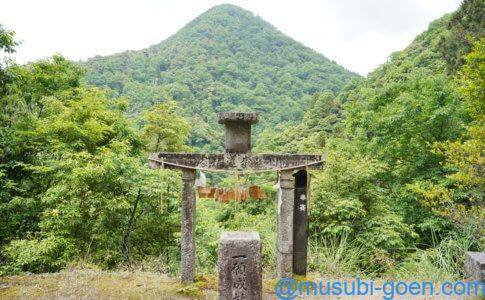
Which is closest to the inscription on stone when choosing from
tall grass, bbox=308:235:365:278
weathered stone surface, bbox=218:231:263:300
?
weathered stone surface, bbox=218:231:263:300

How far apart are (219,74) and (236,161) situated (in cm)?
5712

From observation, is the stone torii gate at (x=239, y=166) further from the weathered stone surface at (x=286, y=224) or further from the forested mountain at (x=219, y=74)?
the forested mountain at (x=219, y=74)

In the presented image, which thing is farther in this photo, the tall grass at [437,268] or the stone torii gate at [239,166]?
the tall grass at [437,268]

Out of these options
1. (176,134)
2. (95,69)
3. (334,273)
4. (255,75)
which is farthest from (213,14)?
(334,273)

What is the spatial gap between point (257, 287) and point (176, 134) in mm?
14342

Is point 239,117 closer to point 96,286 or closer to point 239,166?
point 239,166

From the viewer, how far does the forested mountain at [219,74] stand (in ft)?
143

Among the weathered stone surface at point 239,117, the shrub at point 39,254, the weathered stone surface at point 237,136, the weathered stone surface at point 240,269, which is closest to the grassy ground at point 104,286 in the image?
the weathered stone surface at point 240,269

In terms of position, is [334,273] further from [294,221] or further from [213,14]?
[213,14]

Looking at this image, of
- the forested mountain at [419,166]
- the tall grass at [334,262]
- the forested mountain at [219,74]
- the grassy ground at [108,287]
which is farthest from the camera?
the forested mountain at [219,74]

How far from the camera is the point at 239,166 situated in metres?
5.94

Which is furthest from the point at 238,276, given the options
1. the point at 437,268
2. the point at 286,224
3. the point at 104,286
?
the point at 437,268

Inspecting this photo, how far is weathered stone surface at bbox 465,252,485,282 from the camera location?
4.92 m

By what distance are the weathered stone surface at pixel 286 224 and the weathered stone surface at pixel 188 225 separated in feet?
5.04
